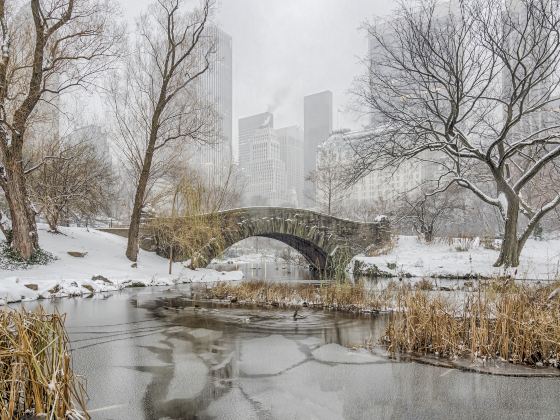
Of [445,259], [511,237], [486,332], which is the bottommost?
[486,332]

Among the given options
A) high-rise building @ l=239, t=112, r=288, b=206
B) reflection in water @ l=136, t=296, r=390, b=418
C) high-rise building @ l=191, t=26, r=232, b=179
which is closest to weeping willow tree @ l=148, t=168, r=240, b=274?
high-rise building @ l=191, t=26, r=232, b=179

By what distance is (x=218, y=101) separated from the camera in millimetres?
34656

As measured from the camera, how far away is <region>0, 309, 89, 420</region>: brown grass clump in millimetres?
3182

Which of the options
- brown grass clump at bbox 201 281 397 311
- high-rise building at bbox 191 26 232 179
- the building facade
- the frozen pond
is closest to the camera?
the frozen pond

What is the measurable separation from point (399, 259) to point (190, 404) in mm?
21112

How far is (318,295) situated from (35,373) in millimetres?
8809

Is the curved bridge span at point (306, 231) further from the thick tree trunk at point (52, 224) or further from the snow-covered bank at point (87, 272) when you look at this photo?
the thick tree trunk at point (52, 224)

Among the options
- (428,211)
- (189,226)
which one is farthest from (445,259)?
(189,226)

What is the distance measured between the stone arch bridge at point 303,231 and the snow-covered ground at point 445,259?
2100 millimetres

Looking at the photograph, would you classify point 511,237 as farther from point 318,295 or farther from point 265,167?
point 265,167

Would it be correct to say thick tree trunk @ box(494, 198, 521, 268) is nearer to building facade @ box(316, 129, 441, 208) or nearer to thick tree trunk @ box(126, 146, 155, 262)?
building facade @ box(316, 129, 441, 208)

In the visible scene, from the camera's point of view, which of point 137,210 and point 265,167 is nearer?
point 137,210

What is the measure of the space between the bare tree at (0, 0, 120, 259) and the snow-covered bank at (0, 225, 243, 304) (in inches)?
63.6

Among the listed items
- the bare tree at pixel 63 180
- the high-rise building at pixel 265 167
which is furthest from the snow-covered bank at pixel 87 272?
the high-rise building at pixel 265 167
